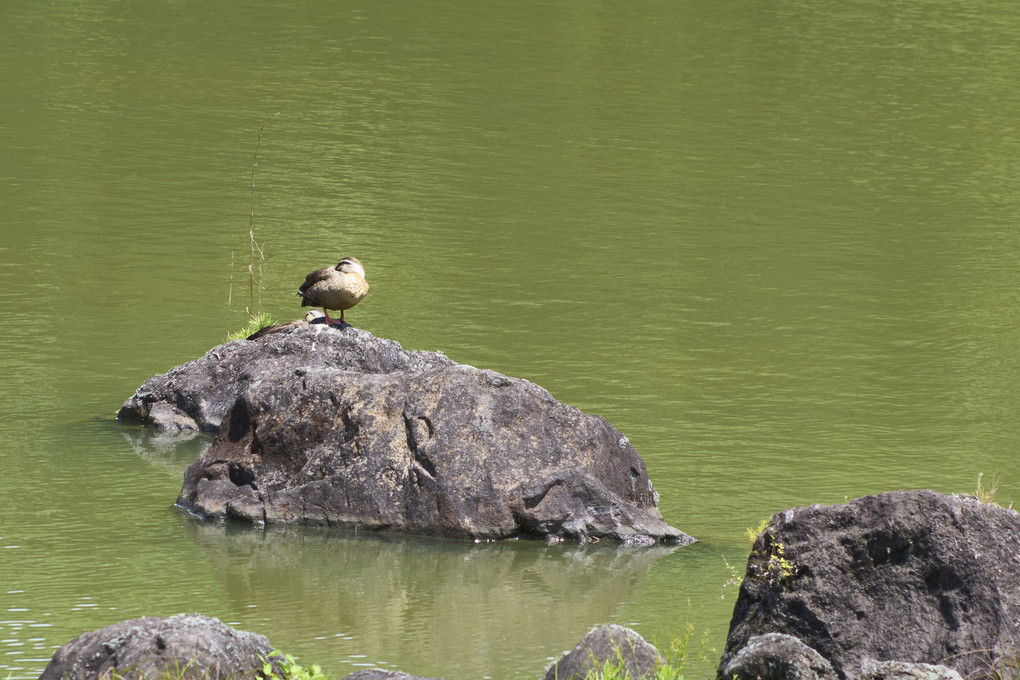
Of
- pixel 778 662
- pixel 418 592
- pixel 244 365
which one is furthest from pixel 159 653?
pixel 244 365

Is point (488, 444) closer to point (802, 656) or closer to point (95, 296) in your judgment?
point (802, 656)

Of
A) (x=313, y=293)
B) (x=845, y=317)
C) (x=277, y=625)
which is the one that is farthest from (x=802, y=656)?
(x=845, y=317)

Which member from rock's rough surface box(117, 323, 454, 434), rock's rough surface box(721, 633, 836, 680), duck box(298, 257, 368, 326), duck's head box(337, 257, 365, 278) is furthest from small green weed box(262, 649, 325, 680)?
duck's head box(337, 257, 365, 278)

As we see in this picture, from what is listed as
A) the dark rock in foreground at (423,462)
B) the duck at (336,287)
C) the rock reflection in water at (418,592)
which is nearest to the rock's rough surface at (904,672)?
the rock reflection in water at (418,592)

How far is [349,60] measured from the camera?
28281mm

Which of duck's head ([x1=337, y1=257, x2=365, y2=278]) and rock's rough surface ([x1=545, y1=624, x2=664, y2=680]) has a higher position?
duck's head ([x1=337, y1=257, x2=365, y2=278])

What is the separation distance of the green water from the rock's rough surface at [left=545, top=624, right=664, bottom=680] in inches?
32.9

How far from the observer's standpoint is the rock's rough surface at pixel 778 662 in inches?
211

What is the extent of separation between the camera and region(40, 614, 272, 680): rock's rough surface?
212 inches

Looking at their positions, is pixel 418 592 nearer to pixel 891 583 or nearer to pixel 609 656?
pixel 609 656

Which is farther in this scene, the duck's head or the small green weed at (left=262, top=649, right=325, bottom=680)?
the duck's head

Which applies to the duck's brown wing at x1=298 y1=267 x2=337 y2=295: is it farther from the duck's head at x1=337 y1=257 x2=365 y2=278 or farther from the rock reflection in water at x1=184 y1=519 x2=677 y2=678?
the rock reflection in water at x1=184 y1=519 x2=677 y2=678

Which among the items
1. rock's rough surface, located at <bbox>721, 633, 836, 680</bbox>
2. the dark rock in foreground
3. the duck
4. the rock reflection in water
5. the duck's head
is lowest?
the rock reflection in water

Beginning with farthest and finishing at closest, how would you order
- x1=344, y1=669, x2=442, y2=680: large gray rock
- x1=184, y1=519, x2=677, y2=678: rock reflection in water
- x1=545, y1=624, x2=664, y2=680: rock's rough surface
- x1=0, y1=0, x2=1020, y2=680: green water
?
1. x1=0, y1=0, x2=1020, y2=680: green water
2. x1=184, y1=519, x2=677, y2=678: rock reflection in water
3. x1=545, y1=624, x2=664, y2=680: rock's rough surface
4. x1=344, y1=669, x2=442, y2=680: large gray rock
